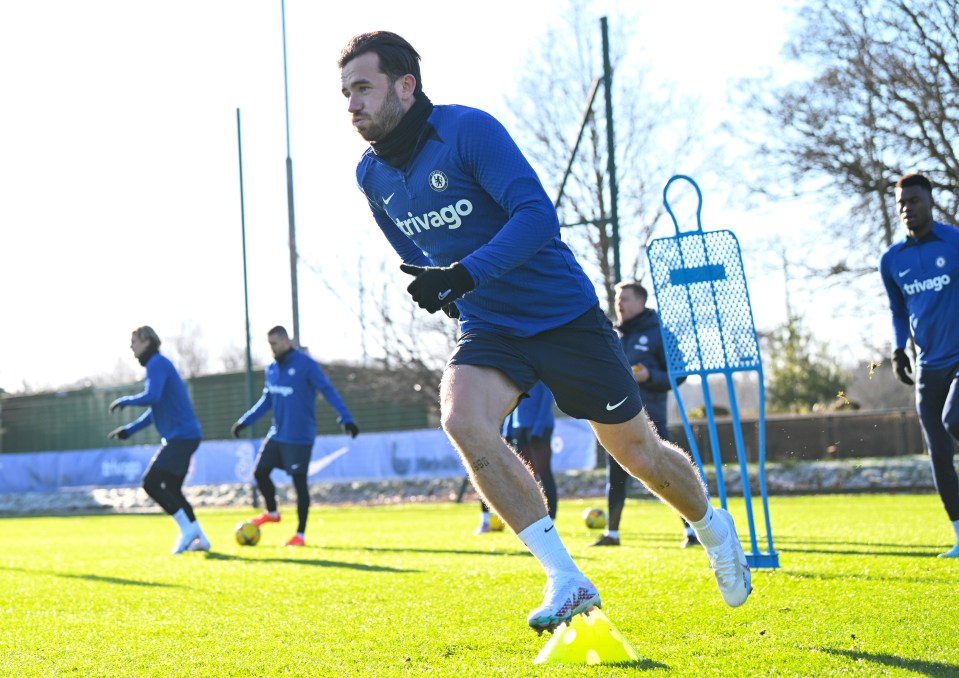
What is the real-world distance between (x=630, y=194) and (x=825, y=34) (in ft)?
20.5

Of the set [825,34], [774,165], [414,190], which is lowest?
[414,190]

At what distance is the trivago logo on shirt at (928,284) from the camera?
23.7 feet

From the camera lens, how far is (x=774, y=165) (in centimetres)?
2588

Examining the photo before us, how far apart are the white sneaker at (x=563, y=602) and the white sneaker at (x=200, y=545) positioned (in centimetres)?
764

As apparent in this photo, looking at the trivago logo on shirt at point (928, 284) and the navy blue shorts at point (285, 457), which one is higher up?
the trivago logo on shirt at point (928, 284)

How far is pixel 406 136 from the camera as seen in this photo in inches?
163

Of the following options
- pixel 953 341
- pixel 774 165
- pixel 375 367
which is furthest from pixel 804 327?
pixel 953 341

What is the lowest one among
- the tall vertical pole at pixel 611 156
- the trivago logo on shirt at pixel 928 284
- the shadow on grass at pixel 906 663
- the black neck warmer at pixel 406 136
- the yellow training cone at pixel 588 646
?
the shadow on grass at pixel 906 663

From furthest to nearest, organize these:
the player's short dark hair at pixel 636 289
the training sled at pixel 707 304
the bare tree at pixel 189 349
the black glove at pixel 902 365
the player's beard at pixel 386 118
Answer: the bare tree at pixel 189 349, the player's short dark hair at pixel 636 289, the black glove at pixel 902 365, the training sled at pixel 707 304, the player's beard at pixel 386 118

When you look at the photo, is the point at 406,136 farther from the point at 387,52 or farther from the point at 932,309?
the point at 932,309

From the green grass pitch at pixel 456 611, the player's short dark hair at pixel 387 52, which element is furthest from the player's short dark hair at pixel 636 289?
the player's short dark hair at pixel 387 52

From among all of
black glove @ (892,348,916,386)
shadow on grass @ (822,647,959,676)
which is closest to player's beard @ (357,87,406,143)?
shadow on grass @ (822,647,959,676)

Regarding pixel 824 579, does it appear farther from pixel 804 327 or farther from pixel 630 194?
pixel 804 327

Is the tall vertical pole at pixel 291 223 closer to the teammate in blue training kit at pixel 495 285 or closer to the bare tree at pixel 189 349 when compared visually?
the teammate in blue training kit at pixel 495 285
